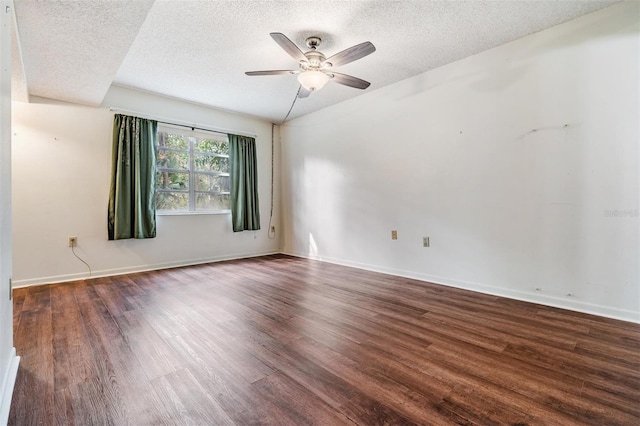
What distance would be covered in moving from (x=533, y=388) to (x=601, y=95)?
2411 mm

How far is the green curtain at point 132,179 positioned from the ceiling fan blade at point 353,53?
116 inches

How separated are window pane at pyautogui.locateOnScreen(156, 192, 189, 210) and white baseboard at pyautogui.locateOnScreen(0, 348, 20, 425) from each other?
2850 mm

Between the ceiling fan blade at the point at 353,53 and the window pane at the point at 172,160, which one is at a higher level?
the ceiling fan blade at the point at 353,53

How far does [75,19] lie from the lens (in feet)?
6.88

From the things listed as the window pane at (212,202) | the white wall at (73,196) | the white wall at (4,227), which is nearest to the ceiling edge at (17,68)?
the white wall at (73,196)

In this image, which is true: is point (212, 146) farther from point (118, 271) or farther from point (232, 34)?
point (232, 34)

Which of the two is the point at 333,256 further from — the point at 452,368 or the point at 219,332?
the point at 452,368

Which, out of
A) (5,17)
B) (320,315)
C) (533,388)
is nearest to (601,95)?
(533,388)

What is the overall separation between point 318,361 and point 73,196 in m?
3.78

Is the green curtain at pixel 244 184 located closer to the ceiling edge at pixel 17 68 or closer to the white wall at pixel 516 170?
the white wall at pixel 516 170

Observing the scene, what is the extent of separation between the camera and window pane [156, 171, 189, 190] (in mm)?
4273

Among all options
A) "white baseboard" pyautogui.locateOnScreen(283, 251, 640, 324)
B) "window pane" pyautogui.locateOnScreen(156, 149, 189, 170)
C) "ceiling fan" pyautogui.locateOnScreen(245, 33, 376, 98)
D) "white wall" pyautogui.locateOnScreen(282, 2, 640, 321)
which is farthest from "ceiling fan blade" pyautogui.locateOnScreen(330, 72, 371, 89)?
"window pane" pyautogui.locateOnScreen(156, 149, 189, 170)

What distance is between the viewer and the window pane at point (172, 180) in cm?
427

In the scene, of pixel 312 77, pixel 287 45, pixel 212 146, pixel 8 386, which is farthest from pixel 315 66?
pixel 8 386
